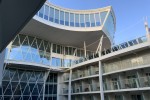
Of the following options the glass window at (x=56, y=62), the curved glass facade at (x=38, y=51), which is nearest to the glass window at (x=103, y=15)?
the curved glass facade at (x=38, y=51)

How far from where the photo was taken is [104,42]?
24.1m

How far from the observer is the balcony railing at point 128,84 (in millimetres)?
13340

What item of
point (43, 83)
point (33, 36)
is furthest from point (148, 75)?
point (33, 36)

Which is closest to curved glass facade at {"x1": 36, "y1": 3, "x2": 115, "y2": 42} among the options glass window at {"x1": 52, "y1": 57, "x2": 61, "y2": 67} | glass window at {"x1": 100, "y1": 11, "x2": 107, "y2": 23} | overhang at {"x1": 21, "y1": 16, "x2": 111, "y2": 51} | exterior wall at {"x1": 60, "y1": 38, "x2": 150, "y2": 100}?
glass window at {"x1": 100, "y1": 11, "x2": 107, "y2": 23}

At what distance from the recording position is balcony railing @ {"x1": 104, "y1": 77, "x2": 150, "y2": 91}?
13340 mm

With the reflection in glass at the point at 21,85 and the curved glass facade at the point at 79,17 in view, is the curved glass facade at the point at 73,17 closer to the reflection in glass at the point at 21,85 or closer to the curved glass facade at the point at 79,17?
the curved glass facade at the point at 79,17

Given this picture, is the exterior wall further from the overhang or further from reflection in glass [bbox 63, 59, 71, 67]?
the overhang

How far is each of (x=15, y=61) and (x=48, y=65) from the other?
Result: 14.6 ft

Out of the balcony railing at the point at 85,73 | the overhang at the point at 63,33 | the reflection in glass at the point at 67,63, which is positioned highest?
the overhang at the point at 63,33

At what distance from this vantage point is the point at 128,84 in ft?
48.1

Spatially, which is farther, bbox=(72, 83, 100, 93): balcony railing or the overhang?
the overhang

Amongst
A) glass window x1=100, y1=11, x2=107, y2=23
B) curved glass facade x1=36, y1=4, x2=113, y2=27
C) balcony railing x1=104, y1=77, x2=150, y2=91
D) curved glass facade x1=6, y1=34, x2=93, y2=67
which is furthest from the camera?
glass window x1=100, y1=11, x2=107, y2=23

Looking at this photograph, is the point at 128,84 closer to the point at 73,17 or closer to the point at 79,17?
the point at 79,17

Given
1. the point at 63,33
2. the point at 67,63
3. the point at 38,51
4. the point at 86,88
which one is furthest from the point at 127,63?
the point at 38,51
